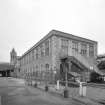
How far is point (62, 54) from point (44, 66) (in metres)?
5.36

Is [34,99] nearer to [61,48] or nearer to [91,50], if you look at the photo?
[61,48]

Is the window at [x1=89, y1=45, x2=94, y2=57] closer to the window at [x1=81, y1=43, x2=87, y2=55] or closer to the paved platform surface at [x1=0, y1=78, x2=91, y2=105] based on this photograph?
the window at [x1=81, y1=43, x2=87, y2=55]

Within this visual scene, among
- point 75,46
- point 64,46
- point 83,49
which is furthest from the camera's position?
point 83,49

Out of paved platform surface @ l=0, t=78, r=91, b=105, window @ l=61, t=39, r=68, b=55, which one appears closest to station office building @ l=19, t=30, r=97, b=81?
window @ l=61, t=39, r=68, b=55

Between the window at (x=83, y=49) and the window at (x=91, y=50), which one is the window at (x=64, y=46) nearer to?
the window at (x=83, y=49)

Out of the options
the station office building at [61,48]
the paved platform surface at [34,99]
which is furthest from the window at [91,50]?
the paved platform surface at [34,99]

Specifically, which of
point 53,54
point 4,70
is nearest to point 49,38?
point 53,54

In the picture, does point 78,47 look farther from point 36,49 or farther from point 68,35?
point 36,49

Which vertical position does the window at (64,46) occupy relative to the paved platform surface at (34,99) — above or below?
above

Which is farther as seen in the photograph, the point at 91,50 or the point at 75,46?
the point at 91,50

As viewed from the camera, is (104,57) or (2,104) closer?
(2,104)

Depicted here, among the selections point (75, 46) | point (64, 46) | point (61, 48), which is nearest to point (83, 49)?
point (75, 46)

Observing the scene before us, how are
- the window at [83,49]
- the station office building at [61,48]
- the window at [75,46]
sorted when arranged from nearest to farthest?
1. the station office building at [61,48]
2. the window at [75,46]
3. the window at [83,49]

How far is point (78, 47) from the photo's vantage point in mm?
25938
